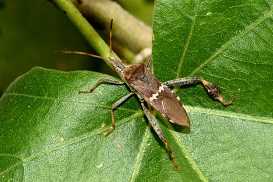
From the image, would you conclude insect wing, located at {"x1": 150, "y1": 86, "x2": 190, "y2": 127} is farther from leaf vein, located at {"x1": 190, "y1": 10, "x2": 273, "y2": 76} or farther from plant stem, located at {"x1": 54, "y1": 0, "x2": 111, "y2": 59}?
plant stem, located at {"x1": 54, "y1": 0, "x2": 111, "y2": 59}

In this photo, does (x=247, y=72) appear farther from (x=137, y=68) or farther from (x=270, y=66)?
(x=137, y=68)

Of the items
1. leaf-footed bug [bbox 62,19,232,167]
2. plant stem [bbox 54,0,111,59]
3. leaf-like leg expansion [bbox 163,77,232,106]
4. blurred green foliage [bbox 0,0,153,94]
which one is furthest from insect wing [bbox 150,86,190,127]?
blurred green foliage [bbox 0,0,153,94]

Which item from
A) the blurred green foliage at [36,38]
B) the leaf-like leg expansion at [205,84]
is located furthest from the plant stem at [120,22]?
the blurred green foliage at [36,38]

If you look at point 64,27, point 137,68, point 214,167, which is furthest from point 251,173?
point 64,27

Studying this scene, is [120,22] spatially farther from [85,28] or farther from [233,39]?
[233,39]

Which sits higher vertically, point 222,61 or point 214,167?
point 222,61

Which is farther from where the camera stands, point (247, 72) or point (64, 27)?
point (64, 27)

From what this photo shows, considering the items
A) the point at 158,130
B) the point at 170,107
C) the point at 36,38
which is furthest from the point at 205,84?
the point at 36,38

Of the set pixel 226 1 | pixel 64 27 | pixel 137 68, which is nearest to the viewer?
pixel 226 1

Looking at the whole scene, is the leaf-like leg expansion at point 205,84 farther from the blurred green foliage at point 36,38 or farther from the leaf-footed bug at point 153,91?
the blurred green foliage at point 36,38
